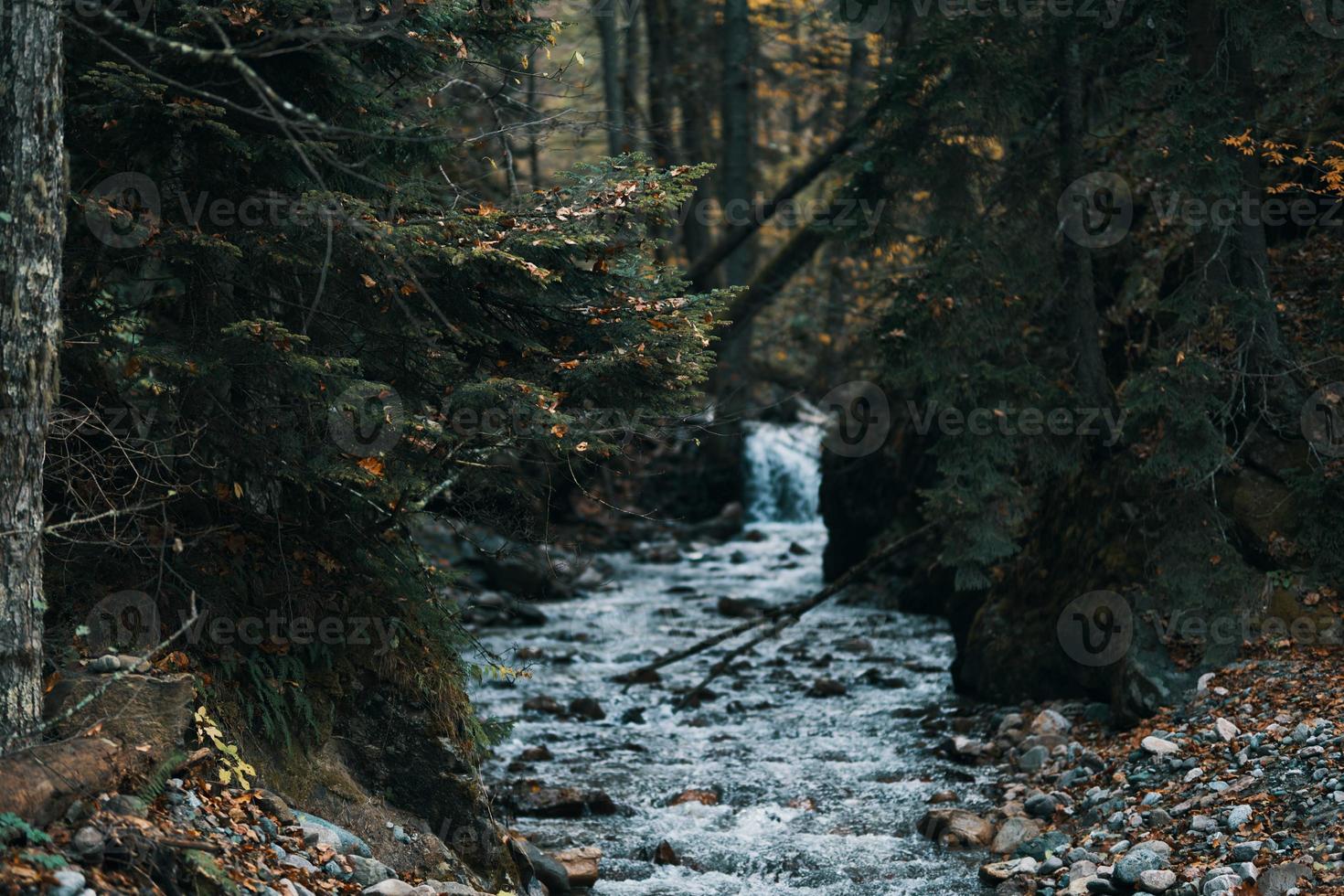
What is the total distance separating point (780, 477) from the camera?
2302 cm

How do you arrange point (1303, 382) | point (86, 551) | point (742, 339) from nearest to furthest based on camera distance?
1. point (86, 551)
2. point (1303, 382)
3. point (742, 339)

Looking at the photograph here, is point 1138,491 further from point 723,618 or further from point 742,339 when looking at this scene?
point 742,339

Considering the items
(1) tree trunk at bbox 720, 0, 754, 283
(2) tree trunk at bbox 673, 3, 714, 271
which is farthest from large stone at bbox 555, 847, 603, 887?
(2) tree trunk at bbox 673, 3, 714, 271

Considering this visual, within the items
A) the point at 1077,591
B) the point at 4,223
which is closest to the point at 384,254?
the point at 4,223

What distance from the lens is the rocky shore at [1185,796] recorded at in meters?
6.50

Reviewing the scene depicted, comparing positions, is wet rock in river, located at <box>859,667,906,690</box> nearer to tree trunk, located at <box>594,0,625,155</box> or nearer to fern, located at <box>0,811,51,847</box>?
fern, located at <box>0,811,51,847</box>

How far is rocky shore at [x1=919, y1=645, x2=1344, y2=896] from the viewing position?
21.3 feet

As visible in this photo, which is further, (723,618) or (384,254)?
(723,618)

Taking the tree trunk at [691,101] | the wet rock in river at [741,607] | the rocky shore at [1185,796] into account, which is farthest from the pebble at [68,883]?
the tree trunk at [691,101]

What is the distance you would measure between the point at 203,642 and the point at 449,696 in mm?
1646

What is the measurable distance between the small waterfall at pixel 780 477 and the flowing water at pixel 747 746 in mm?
4655

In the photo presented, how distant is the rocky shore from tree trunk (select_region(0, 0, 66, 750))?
5707mm

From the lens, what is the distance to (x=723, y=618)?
15805mm

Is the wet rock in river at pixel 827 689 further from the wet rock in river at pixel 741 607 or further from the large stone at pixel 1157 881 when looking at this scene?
the large stone at pixel 1157 881
